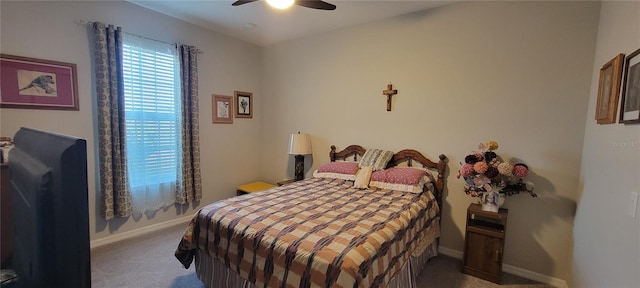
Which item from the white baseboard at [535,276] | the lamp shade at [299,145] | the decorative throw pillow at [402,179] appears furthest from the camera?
the lamp shade at [299,145]

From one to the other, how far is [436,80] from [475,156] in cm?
88

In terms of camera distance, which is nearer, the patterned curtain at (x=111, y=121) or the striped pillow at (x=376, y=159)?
the patterned curtain at (x=111, y=121)

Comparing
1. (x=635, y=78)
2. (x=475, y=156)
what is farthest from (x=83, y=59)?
(x=635, y=78)

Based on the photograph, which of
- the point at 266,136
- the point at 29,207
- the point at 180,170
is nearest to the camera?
the point at 29,207

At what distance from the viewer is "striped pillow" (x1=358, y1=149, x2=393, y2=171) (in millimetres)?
2921

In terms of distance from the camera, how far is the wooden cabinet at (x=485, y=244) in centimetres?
224

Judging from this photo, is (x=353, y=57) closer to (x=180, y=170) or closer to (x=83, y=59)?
(x=180, y=170)

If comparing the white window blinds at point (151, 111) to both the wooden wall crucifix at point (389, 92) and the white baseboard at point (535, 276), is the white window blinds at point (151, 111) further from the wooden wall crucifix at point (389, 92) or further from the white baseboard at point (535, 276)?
the white baseboard at point (535, 276)

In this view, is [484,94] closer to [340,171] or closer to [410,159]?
[410,159]

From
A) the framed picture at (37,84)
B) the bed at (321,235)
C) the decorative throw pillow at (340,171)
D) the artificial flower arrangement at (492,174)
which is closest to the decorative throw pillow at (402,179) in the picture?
the bed at (321,235)

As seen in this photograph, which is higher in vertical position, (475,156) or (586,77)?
(586,77)

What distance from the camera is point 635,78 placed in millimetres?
1371

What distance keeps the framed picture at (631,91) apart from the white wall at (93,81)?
381cm

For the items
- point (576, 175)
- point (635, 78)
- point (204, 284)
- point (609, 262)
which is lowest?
point (204, 284)
